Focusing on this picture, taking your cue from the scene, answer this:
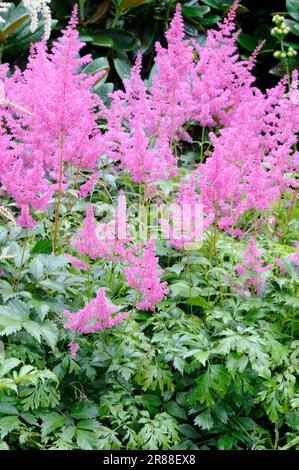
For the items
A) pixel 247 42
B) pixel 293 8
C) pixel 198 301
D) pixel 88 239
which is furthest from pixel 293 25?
pixel 88 239

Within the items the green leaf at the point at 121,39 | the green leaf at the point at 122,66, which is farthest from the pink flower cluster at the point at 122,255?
the green leaf at the point at 121,39

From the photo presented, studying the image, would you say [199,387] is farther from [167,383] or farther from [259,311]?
[259,311]

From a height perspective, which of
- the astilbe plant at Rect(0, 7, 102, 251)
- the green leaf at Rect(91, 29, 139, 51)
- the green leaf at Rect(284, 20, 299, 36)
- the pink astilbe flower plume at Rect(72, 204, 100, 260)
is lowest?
the pink astilbe flower plume at Rect(72, 204, 100, 260)

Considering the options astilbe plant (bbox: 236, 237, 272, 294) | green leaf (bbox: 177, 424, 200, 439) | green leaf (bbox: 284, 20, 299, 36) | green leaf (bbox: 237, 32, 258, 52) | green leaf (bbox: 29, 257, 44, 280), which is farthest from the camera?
green leaf (bbox: 237, 32, 258, 52)

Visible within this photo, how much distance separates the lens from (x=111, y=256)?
261 centimetres

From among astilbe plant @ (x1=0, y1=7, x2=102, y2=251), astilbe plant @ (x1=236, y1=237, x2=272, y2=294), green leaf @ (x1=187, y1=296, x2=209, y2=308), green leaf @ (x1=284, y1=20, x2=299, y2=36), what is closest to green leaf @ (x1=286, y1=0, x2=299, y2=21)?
green leaf @ (x1=284, y1=20, x2=299, y2=36)

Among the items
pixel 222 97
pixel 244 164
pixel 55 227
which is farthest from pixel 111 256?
pixel 222 97

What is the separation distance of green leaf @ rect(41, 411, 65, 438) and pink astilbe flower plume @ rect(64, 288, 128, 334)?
292mm

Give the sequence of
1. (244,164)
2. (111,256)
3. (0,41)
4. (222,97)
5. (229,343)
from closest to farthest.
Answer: (229,343) → (111,256) → (244,164) → (222,97) → (0,41)

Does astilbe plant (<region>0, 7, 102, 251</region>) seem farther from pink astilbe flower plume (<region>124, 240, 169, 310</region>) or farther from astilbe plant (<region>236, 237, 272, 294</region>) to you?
astilbe plant (<region>236, 237, 272, 294</region>)

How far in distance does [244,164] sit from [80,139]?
74 centimetres

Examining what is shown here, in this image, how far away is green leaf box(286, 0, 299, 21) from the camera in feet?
19.7

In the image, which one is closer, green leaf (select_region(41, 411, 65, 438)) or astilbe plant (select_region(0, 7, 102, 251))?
green leaf (select_region(41, 411, 65, 438))

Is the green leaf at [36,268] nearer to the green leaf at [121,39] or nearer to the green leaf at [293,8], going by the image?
the green leaf at [121,39]
